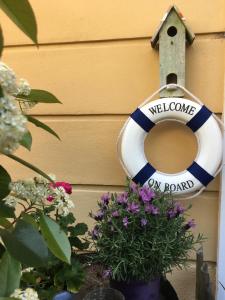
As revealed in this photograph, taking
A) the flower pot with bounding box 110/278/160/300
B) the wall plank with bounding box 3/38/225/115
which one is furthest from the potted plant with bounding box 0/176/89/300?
the wall plank with bounding box 3/38/225/115

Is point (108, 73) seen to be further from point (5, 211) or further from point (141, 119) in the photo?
point (5, 211)

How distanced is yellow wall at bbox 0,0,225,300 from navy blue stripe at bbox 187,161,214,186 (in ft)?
0.32

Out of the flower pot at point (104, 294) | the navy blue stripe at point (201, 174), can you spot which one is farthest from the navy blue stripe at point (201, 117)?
the flower pot at point (104, 294)

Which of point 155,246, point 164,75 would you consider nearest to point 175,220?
point 155,246

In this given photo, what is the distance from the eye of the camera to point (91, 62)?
1492 mm

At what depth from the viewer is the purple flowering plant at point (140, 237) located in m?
1.19

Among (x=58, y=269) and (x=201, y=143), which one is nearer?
(x=58, y=269)

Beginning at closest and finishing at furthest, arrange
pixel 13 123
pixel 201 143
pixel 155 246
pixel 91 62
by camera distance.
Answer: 1. pixel 13 123
2. pixel 155 246
3. pixel 201 143
4. pixel 91 62

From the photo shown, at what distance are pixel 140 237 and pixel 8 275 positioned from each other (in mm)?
638

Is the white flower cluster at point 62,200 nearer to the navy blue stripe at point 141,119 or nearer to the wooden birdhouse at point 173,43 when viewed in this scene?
the navy blue stripe at point 141,119

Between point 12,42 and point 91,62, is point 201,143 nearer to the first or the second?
point 91,62

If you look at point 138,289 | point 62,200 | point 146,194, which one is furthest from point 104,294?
point 62,200

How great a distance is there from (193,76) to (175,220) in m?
0.52

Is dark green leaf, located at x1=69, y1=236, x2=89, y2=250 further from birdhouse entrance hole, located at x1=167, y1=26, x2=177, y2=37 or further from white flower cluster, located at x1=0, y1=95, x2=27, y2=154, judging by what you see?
white flower cluster, located at x1=0, y1=95, x2=27, y2=154
